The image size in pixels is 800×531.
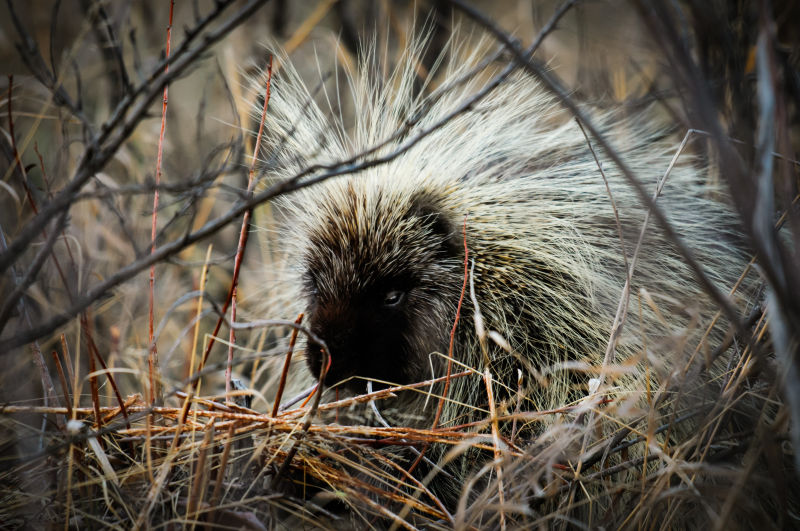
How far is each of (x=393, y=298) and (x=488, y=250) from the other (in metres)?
0.40

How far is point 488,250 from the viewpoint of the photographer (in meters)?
2.27

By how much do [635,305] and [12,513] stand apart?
75.7 inches

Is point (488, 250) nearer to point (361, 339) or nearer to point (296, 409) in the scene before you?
point (361, 339)

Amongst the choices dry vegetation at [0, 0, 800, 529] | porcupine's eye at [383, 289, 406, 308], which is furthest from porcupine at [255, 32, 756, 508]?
dry vegetation at [0, 0, 800, 529]

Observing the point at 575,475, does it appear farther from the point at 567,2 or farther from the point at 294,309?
the point at 294,309

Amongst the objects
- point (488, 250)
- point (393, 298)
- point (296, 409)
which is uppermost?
point (488, 250)

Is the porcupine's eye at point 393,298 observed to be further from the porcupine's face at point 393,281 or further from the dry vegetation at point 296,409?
the dry vegetation at point 296,409

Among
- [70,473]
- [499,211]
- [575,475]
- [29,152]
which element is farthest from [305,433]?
[29,152]

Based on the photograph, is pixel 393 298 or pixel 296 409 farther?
pixel 393 298

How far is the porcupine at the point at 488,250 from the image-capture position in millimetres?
2113

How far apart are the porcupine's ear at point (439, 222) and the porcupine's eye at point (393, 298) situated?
227 mm

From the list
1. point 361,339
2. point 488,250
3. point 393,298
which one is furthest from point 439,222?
point 361,339

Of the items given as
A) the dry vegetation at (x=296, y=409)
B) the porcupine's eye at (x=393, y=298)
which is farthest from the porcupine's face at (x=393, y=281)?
the dry vegetation at (x=296, y=409)

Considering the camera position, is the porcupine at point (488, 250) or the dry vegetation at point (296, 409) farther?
the porcupine at point (488, 250)
